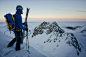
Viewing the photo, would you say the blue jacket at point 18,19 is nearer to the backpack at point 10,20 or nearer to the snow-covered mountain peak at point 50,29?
the backpack at point 10,20

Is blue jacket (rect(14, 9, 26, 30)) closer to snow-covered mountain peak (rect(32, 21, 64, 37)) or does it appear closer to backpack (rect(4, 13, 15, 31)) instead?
backpack (rect(4, 13, 15, 31))

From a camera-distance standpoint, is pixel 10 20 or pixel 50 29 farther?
pixel 50 29

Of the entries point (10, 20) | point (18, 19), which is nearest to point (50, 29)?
point (18, 19)

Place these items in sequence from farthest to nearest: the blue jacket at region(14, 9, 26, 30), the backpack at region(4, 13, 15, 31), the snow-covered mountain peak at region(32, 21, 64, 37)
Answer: the snow-covered mountain peak at region(32, 21, 64, 37)
the blue jacket at region(14, 9, 26, 30)
the backpack at region(4, 13, 15, 31)

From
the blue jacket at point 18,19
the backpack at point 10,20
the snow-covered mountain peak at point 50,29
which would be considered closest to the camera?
the backpack at point 10,20

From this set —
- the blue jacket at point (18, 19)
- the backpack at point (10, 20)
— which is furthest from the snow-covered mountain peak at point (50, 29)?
the backpack at point (10, 20)

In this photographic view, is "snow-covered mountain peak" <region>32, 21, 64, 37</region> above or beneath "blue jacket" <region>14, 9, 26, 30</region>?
beneath

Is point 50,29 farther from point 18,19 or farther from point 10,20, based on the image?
point 10,20

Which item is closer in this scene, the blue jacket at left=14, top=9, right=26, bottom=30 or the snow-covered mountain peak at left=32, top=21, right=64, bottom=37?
the blue jacket at left=14, top=9, right=26, bottom=30

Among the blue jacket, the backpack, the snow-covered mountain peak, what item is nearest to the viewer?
the backpack

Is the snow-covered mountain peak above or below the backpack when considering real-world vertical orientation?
below

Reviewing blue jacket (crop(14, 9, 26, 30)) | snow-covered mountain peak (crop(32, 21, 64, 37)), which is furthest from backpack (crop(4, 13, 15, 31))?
snow-covered mountain peak (crop(32, 21, 64, 37))

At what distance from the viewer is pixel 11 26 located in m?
2.57

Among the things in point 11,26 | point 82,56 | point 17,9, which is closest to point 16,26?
point 11,26
